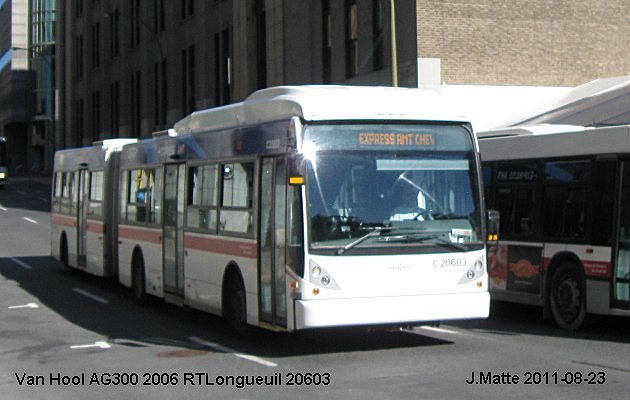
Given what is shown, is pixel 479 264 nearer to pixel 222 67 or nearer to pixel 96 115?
pixel 222 67

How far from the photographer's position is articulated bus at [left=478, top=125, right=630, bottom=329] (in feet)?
44.6

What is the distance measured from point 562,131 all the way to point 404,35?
682 inches

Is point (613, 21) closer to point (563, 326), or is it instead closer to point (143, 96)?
point (563, 326)

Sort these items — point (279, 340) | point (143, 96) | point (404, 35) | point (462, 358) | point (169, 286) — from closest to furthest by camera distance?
point (462, 358) → point (279, 340) → point (169, 286) → point (404, 35) → point (143, 96)

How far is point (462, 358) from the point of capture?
38.4 ft

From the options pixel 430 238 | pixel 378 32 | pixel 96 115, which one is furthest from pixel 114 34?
pixel 430 238

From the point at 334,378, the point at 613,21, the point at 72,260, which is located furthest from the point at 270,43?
the point at 334,378

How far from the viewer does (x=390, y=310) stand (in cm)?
1166

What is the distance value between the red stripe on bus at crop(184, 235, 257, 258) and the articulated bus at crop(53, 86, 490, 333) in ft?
0.12

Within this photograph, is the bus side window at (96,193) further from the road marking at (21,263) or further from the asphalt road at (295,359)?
the road marking at (21,263)

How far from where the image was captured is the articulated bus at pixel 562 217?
13594 millimetres

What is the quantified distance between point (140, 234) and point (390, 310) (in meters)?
7.69

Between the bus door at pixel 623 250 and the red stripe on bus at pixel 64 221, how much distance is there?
13.6 meters

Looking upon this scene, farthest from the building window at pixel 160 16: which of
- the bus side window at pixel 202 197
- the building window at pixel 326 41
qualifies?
the bus side window at pixel 202 197
